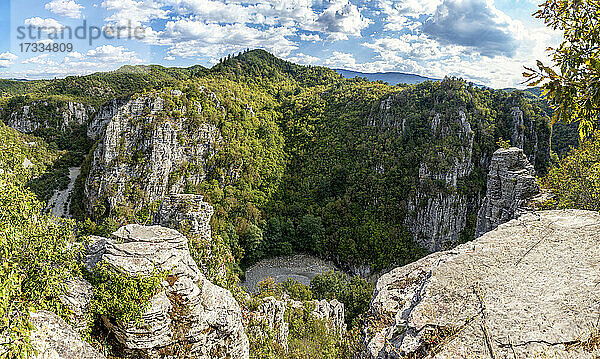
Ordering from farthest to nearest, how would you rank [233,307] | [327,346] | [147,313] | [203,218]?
1. [203,218]
2. [327,346]
3. [233,307]
4. [147,313]

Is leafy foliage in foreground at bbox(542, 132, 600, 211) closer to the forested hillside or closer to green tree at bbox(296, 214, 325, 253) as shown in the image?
the forested hillside

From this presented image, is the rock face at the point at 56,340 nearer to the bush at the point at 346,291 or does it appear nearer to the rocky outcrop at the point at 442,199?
the bush at the point at 346,291

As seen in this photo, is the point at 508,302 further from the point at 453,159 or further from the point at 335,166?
the point at 335,166

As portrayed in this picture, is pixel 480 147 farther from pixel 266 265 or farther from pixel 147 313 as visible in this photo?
pixel 147 313

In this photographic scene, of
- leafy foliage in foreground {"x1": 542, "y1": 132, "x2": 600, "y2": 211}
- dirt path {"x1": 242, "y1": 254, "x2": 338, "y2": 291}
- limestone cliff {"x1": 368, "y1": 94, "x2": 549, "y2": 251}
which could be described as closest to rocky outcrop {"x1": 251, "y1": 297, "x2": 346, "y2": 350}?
leafy foliage in foreground {"x1": 542, "y1": 132, "x2": 600, "y2": 211}

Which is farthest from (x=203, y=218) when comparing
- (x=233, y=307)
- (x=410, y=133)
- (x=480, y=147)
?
(x=480, y=147)

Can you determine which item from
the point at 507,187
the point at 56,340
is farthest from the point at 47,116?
the point at 507,187

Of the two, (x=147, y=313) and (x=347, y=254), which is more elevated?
(x=147, y=313)
